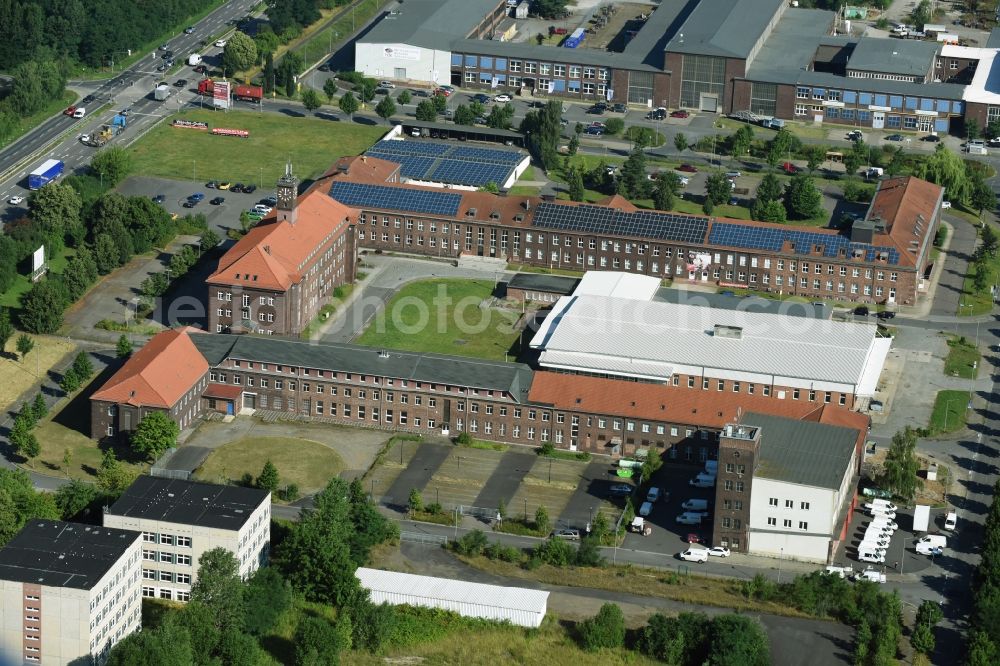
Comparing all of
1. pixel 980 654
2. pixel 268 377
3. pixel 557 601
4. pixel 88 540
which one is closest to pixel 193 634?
pixel 88 540

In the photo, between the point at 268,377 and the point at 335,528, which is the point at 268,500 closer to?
the point at 335,528

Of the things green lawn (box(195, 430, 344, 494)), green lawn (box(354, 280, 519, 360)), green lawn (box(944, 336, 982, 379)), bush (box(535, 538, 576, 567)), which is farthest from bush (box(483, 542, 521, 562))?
green lawn (box(944, 336, 982, 379))

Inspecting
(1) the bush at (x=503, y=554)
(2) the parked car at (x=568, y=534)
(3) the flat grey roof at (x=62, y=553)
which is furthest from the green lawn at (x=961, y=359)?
(3) the flat grey roof at (x=62, y=553)

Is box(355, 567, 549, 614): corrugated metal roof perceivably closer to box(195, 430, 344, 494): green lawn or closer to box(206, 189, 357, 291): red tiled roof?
box(195, 430, 344, 494): green lawn

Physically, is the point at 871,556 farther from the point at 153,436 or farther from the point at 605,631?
the point at 153,436

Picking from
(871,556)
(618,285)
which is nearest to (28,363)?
(618,285)

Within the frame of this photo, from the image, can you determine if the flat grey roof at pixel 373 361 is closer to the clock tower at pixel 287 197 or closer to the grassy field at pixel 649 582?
the clock tower at pixel 287 197

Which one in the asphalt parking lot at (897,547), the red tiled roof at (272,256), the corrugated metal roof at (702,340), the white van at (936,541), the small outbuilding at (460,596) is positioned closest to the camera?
the small outbuilding at (460,596)
